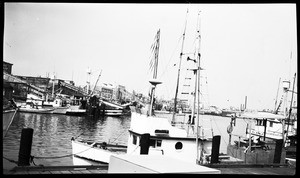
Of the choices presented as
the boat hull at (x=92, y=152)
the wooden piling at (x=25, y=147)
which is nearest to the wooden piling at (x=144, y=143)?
the boat hull at (x=92, y=152)

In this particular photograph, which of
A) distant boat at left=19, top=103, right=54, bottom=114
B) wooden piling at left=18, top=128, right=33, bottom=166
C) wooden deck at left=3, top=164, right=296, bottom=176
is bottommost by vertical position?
distant boat at left=19, top=103, right=54, bottom=114

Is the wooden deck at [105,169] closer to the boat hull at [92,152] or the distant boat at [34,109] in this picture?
the boat hull at [92,152]

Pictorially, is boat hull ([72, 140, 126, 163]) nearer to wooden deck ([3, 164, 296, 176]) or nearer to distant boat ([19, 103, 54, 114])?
wooden deck ([3, 164, 296, 176])

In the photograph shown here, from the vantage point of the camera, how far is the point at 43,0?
501 centimetres

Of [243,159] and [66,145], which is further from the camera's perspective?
[66,145]

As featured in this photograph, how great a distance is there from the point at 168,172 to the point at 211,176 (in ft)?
2.75

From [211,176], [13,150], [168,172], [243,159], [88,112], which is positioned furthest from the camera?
[88,112]

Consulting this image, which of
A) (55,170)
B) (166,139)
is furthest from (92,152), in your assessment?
(55,170)

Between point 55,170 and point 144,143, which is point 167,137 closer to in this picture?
point 144,143

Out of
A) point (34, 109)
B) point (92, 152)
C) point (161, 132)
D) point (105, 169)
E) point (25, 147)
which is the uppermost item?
point (161, 132)

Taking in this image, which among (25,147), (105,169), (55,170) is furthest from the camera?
(105,169)

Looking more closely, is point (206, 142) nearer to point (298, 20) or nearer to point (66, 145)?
point (298, 20)

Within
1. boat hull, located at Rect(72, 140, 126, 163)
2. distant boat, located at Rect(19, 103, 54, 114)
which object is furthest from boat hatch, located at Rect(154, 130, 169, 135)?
distant boat, located at Rect(19, 103, 54, 114)

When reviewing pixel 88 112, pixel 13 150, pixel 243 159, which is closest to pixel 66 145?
pixel 13 150
